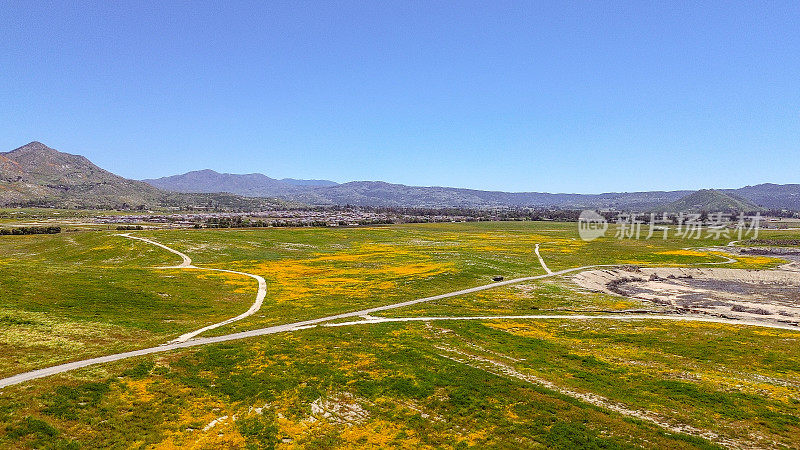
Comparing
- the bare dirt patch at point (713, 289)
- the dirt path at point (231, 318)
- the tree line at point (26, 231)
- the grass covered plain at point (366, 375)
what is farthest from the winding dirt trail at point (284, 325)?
the tree line at point (26, 231)

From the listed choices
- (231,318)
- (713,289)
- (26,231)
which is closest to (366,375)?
(231,318)

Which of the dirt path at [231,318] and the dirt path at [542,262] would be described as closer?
the dirt path at [231,318]

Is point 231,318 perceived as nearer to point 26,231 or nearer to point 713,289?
point 713,289

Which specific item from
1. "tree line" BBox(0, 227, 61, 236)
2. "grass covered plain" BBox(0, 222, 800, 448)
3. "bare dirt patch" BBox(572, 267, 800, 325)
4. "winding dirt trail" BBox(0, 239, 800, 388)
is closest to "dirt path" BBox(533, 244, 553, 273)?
"bare dirt patch" BBox(572, 267, 800, 325)

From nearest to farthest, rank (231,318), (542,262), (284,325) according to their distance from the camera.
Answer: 1. (284,325)
2. (231,318)
3. (542,262)

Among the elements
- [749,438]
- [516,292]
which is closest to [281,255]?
[516,292]

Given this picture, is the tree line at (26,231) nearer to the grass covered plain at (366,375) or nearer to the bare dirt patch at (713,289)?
the grass covered plain at (366,375)

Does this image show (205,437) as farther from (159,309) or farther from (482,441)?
(159,309)

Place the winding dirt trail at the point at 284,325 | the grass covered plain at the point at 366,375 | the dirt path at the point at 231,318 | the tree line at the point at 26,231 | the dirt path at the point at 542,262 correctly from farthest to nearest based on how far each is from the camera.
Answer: the tree line at the point at 26,231 < the dirt path at the point at 542,262 < the dirt path at the point at 231,318 < the winding dirt trail at the point at 284,325 < the grass covered plain at the point at 366,375

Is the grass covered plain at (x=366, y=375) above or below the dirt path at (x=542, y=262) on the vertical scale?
above

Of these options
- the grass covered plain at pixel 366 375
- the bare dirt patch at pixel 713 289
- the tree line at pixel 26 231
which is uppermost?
the tree line at pixel 26 231
